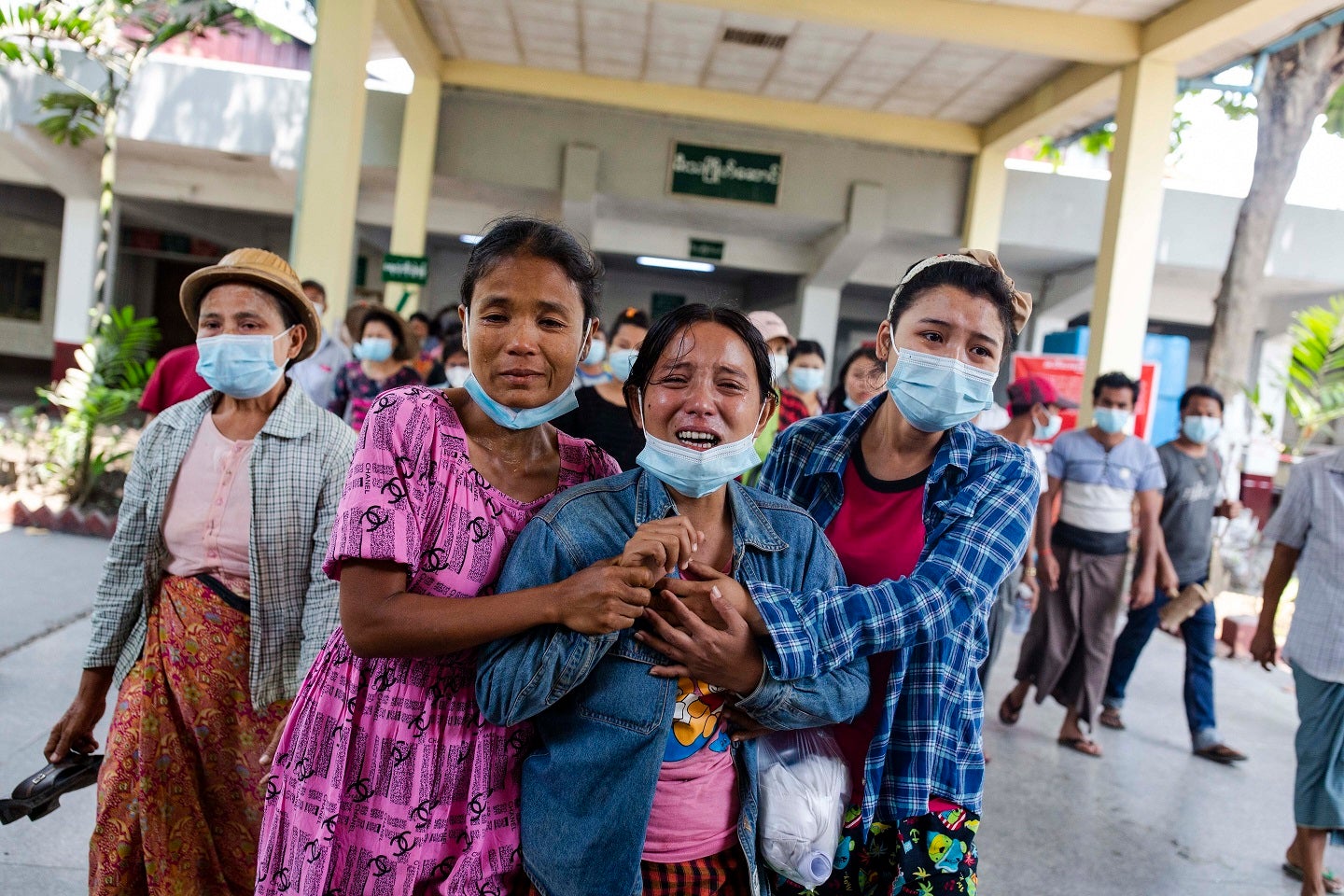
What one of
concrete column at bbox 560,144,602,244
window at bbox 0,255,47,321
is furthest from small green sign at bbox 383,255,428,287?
window at bbox 0,255,47,321

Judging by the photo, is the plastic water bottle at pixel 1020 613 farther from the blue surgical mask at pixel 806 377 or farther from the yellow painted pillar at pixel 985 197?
the yellow painted pillar at pixel 985 197

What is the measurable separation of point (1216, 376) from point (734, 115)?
555 centimetres

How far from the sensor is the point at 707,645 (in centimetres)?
140

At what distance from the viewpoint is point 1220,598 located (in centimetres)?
880

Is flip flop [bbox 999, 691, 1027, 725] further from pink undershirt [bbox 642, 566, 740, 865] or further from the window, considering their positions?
the window

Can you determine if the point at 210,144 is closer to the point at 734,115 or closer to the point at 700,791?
the point at 734,115

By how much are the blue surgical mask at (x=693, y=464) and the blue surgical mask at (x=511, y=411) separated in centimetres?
16

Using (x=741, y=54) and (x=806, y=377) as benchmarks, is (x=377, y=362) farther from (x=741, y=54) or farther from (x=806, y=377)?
(x=741, y=54)

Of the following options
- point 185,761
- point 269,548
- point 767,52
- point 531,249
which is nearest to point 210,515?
point 269,548

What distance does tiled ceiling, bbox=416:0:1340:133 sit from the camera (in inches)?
333

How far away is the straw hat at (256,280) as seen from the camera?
2318mm

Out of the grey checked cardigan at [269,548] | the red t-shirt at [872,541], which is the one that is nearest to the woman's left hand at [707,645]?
the red t-shirt at [872,541]

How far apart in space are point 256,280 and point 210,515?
0.59 metres

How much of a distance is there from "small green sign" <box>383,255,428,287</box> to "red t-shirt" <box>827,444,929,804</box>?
7.19 metres
